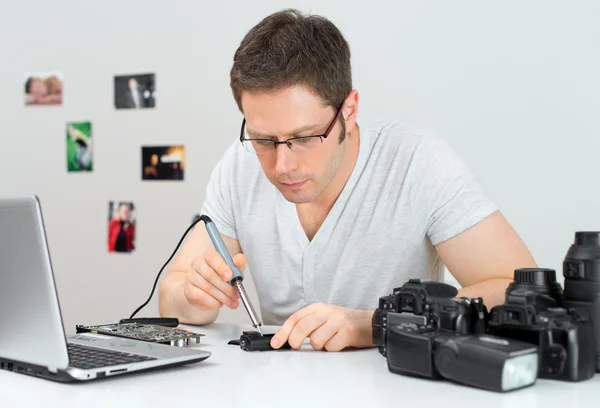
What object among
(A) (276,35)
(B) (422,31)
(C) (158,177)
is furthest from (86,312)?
(A) (276,35)

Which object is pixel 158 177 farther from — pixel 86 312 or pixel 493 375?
pixel 493 375

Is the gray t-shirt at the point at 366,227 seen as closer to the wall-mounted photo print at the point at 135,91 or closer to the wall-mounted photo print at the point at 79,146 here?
the wall-mounted photo print at the point at 135,91

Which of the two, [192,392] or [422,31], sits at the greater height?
[422,31]

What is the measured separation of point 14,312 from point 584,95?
189cm

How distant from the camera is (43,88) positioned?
309 cm

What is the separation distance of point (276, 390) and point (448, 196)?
0.77 metres

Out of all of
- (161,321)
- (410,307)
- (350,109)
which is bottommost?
(161,321)

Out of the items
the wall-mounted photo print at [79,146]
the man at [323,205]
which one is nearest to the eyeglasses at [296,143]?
the man at [323,205]

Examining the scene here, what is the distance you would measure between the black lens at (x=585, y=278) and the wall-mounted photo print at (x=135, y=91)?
2.21 meters

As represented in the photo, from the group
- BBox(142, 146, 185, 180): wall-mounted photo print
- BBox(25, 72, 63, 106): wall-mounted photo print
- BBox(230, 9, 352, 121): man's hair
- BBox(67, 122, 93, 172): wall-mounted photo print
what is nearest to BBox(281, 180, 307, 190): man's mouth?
BBox(230, 9, 352, 121): man's hair

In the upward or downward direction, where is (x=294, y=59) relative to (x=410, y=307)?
upward

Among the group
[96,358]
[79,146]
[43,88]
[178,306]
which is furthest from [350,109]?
[43,88]

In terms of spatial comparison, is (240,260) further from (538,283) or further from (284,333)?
(538,283)

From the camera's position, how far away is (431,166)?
1569mm
